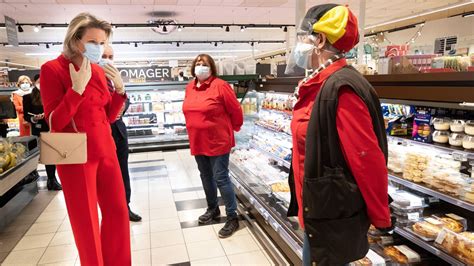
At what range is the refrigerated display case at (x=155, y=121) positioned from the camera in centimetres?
831

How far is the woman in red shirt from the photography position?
3424 millimetres

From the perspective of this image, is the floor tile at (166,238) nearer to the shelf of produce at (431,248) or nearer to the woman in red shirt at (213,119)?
the woman in red shirt at (213,119)

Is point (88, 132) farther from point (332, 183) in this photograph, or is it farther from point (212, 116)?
point (332, 183)

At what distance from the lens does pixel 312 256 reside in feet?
5.03

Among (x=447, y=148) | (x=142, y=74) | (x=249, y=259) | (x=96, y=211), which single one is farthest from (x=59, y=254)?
(x=142, y=74)

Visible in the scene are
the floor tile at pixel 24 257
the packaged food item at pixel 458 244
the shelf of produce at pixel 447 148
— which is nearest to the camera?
the packaged food item at pixel 458 244

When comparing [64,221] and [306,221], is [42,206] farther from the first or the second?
[306,221]

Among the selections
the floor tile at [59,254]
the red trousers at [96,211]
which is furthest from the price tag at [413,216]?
the floor tile at [59,254]

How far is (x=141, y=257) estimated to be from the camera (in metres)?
3.21

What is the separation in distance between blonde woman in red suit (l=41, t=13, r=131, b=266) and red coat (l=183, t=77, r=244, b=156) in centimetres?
115

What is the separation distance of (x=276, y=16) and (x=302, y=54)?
474 inches

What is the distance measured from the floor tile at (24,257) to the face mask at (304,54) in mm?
3097

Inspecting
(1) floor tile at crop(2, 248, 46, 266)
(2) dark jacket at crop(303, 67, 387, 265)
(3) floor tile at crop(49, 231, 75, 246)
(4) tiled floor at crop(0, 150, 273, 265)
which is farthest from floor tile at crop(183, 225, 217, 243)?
(2) dark jacket at crop(303, 67, 387, 265)

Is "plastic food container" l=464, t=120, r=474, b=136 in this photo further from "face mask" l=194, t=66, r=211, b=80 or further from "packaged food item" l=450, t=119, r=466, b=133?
"face mask" l=194, t=66, r=211, b=80
